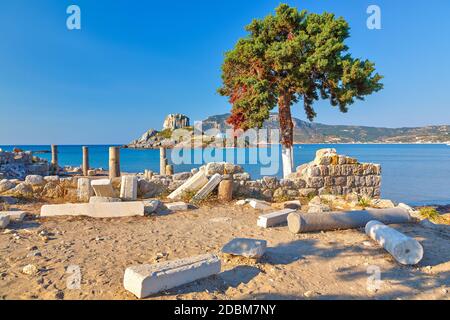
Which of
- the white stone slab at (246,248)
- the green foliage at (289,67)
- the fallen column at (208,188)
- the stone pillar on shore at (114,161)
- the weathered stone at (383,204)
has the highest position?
the green foliage at (289,67)

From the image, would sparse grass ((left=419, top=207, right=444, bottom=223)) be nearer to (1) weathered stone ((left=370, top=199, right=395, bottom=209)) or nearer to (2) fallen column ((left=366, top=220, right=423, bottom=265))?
(1) weathered stone ((left=370, top=199, right=395, bottom=209))

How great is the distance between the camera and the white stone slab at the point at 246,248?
14.2 ft

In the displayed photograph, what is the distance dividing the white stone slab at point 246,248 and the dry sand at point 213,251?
0.12m

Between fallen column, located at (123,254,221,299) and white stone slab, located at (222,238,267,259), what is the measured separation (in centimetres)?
53

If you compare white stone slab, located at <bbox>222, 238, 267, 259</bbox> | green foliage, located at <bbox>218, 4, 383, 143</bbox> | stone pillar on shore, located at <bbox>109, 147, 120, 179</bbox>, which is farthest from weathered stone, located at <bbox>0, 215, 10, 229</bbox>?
green foliage, located at <bbox>218, 4, 383, 143</bbox>

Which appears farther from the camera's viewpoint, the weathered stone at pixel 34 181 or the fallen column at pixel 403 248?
the weathered stone at pixel 34 181

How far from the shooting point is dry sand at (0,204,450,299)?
11.8 ft

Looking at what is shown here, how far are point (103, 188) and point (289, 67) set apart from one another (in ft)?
23.9

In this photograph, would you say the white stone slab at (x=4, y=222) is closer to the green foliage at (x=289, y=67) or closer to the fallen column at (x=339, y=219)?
the fallen column at (x=339, y=219)

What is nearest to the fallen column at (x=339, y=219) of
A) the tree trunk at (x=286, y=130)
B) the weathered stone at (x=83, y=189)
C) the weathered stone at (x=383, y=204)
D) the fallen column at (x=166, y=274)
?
the weathered stone at (x=383, y=204)

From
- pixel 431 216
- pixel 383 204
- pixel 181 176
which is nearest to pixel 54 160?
pixel 181 176

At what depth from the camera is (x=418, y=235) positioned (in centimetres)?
590

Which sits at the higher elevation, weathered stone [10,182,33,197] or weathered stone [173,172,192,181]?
weathered stone [173,172,192,181]
